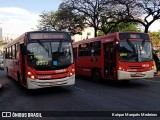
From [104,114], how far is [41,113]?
2.15m

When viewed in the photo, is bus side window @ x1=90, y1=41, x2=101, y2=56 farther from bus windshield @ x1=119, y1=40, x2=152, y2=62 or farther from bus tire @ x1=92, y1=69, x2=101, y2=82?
bus windshield @ x1=119, y1=40, x2=152, y2=62

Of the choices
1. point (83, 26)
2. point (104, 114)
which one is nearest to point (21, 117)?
point (104, 114)

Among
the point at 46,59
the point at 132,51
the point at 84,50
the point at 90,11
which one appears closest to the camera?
the point at 46,59

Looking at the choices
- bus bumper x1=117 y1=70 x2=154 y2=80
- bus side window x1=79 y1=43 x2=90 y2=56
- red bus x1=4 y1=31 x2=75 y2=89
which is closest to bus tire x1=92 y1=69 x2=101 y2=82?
bus side window x1=79 y1=43 x2=90 y2=56

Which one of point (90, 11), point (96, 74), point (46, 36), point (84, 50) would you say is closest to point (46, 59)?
point (46, 36)

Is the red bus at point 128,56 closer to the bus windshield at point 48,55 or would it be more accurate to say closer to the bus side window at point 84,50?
the bus windshield at point 48,55

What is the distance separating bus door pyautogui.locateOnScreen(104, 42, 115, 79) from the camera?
712 inches

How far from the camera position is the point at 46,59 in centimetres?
1480

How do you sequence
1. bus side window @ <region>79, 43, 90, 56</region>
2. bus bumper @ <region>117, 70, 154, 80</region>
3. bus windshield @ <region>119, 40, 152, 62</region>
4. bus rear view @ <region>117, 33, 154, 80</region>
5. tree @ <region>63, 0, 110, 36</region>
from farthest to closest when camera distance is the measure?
tree @ <region>63, 0, 110, 36</region> < bus side window @ <region>79, 43, 90, 56</region> < bus windshield @ <region>119, 40, 152, 62</region> < bus rear view @ <region>117, 33, 154, 80</region> < bus bumper @ <region>117, 70, 154, 80</region>

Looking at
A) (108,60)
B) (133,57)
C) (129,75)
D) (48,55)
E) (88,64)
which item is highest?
(48,55)

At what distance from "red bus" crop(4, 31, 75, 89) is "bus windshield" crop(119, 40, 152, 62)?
11.0ft

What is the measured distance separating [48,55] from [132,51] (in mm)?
5056

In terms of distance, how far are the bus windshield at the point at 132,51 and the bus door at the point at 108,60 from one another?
0.76 metres

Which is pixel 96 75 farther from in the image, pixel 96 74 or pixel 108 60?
pixel 108 60
